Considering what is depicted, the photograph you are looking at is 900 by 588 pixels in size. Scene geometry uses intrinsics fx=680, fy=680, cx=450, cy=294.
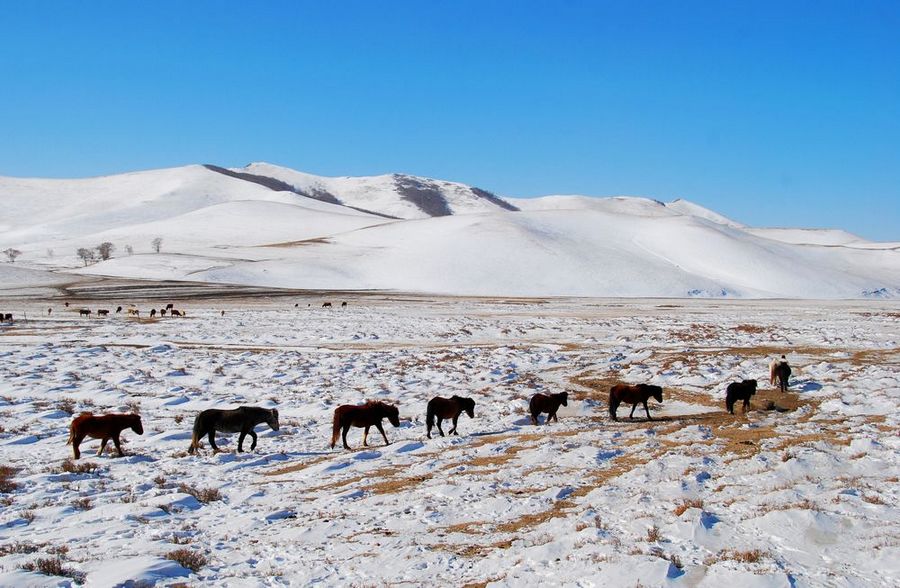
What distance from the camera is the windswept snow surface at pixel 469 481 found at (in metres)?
7.78

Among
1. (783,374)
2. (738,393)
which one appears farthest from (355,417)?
(783,374)

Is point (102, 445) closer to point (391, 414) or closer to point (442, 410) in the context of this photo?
point (391, 414)

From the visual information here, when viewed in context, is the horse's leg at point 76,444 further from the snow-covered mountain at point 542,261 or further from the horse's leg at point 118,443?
the snow-covered mountain at point 542,261

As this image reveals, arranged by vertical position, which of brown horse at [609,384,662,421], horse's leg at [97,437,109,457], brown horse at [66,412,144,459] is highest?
brown horse at [609,384,662,421]

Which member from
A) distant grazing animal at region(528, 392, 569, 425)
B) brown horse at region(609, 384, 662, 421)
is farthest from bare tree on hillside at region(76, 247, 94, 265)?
brown horse at region(609, 384, 662, 421)

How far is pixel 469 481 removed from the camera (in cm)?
1127

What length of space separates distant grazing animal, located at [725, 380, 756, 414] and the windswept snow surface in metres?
0.56

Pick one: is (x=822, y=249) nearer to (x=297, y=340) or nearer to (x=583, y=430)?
(x=297, y=340)

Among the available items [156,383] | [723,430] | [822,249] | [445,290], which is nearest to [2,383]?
[156,383]

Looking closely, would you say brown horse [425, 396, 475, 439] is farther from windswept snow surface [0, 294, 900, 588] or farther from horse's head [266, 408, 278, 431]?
horse's head [266, 408, 278, 431]

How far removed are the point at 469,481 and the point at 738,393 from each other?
9.37 metres

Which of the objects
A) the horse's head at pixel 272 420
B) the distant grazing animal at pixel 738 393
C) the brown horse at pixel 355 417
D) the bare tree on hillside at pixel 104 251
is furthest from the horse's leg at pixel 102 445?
the bare tree on hillside at pixel 104 251

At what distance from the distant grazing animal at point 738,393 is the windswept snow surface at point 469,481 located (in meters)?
0.56

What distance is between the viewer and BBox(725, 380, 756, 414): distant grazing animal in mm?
17312
